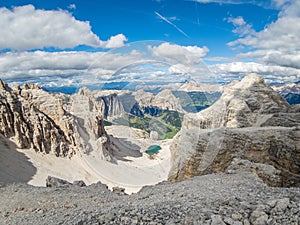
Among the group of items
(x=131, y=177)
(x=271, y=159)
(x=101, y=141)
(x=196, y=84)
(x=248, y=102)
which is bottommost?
(x=131, y=177)

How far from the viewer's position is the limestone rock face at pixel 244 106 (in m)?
26.7

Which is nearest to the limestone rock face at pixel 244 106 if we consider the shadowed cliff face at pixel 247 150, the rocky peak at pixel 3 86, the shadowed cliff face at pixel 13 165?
the shadowed cliff face at pixel 247 150

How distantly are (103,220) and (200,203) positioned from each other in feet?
8.43

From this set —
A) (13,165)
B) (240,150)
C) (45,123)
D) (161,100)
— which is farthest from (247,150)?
(45,123)

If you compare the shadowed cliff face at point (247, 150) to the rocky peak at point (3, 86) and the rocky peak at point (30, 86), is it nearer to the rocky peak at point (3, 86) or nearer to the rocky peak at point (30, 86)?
the rocky peak at point (3, 86)

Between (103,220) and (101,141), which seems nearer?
(103,220)

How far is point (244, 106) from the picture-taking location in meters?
27.5

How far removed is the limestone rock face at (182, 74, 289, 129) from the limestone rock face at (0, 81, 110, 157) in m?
19.5

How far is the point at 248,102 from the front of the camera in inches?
1104

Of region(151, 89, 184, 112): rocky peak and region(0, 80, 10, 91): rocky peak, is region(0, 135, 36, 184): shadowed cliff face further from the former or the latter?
region(151, 89, 184, 112): rocky peak

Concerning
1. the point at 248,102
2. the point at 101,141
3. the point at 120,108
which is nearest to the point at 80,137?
the point at 101,141

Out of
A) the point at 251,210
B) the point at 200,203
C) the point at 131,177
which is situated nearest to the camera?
the point at 251,210

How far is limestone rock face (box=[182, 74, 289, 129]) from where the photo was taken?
26.7m

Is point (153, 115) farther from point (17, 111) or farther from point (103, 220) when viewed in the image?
point (17, 111)
